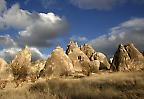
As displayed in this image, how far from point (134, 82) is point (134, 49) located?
24.6 m

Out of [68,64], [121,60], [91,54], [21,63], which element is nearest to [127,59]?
[121,60]

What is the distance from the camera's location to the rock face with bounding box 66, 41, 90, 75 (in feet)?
152

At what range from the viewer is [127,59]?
38.4 m

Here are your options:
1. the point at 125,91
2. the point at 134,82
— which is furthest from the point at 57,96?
the point at 134,82

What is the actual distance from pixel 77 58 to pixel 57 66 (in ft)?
24.1

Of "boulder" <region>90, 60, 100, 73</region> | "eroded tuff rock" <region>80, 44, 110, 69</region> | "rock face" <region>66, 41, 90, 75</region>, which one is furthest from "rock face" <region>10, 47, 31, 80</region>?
"eroded tuff rock" <region>80, 44, 110, 69</region>

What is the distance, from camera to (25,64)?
46.2 m

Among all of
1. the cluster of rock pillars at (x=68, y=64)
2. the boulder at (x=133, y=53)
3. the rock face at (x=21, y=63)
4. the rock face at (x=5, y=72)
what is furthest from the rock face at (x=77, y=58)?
the rock face at (x=5, y=72)

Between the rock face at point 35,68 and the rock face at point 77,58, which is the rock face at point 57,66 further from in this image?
the rock face at point 35,68

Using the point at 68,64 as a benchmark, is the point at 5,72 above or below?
below

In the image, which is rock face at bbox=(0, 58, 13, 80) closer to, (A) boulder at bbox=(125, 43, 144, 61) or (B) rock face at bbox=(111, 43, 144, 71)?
(B) rock face at bbox=(111, 43, 144, 71)

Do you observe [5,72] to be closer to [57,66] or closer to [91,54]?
[57,66]

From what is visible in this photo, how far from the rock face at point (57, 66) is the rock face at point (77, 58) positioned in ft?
8.12

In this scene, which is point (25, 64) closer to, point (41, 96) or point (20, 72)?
point (20, 72)
